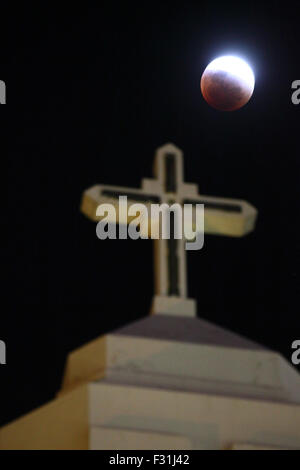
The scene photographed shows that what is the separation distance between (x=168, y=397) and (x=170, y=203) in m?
2.53

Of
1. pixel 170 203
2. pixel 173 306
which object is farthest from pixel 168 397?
pixel 170 203

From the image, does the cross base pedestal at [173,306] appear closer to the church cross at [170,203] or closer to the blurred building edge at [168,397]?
the church cross at [170,203]

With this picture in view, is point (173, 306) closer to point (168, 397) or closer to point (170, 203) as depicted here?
point (170, 203)

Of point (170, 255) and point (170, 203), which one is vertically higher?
point (170, 203)

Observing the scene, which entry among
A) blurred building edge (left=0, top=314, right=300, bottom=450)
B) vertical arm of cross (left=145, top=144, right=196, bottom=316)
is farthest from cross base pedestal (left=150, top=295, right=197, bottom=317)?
blurred building edge (left=0, top=314, right=300, bottom=450)

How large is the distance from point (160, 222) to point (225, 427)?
2469mm

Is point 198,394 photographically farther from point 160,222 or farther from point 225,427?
point 160,222

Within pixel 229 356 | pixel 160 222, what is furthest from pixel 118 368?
pixel 160 222

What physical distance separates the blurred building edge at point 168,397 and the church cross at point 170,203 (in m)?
0.71

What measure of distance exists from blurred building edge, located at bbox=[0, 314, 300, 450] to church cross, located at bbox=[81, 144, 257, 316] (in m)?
0.71

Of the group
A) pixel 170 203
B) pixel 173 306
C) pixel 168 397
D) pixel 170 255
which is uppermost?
pixel 170 203

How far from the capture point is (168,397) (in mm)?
8883
